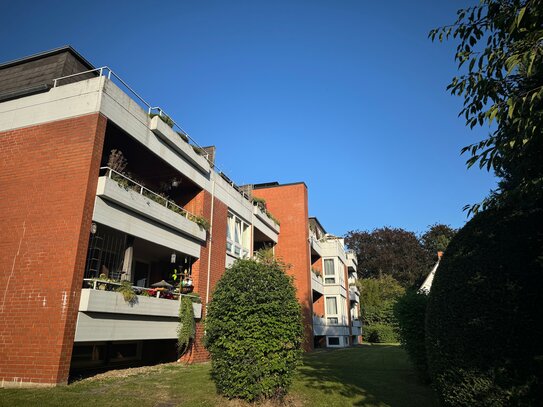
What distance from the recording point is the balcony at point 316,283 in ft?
97.9

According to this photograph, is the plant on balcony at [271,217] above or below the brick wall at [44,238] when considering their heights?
above

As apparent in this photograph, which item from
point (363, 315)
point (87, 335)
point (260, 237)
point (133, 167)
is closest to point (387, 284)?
point (363, 315)

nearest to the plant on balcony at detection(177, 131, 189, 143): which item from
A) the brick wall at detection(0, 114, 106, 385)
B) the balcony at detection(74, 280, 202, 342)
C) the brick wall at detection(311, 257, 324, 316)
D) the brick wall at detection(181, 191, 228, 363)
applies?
the brick wall at detection(181, 191, 228, 363)

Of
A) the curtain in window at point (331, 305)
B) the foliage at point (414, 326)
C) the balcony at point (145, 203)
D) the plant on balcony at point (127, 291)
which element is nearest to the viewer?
the foliage at point (414, 326)

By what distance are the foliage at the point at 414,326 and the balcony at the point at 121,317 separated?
837 cm

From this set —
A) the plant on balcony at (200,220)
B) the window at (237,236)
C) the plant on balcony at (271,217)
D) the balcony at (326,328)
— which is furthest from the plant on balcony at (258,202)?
the balcony at (326,328)

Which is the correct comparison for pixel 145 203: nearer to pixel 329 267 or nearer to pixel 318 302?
pixel 318 302

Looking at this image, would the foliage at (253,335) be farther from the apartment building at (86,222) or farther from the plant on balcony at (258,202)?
the plant on balcony at (258,202)

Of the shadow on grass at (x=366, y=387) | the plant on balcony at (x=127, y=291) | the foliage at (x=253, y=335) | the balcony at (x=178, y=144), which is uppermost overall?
the balcony at (x=178, y=144)

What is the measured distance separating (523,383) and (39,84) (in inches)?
618

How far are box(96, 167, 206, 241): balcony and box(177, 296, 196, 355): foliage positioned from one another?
3.07 m

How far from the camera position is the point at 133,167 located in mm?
16797

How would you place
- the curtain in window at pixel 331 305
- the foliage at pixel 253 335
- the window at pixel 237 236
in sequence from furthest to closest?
the curtain in window at pixel 331 305, the window at pixel 237 236, the foliage at pixel 253 335

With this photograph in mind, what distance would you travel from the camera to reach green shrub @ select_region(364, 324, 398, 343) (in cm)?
4181
